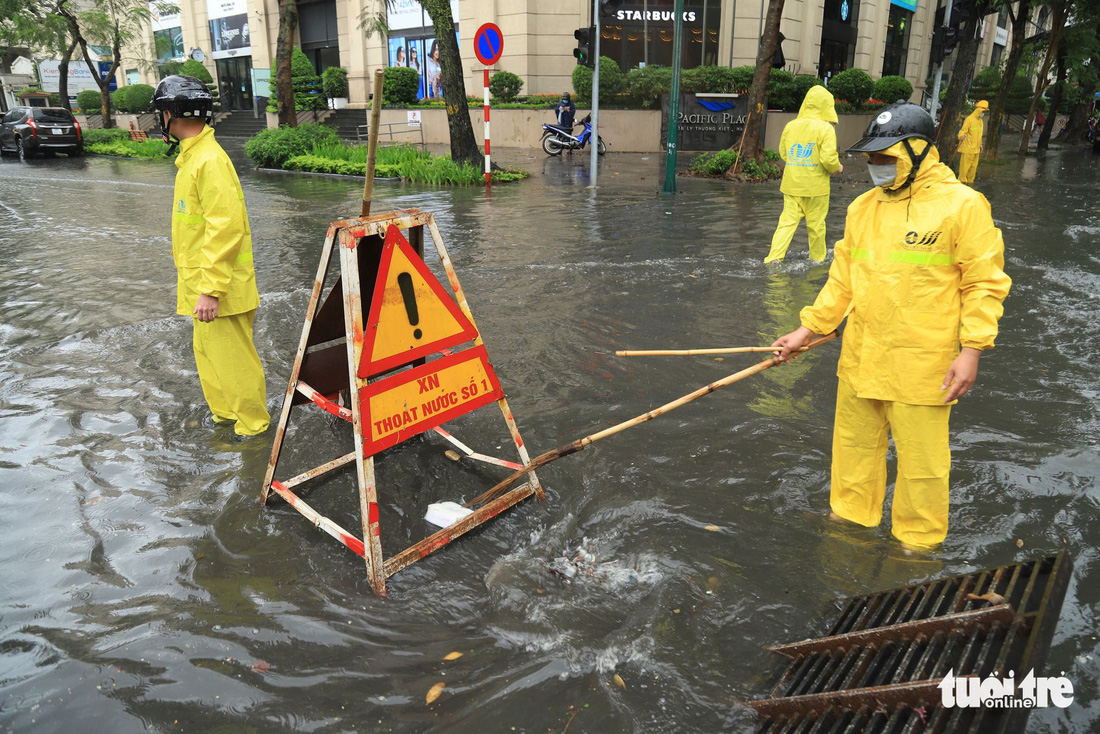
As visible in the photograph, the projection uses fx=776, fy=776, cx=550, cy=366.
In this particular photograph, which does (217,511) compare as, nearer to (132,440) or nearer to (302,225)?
(132,440)

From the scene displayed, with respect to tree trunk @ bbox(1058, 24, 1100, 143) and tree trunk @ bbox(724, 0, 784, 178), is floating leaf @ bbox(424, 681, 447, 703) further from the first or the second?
tree trunk @ bbox(1058, 24, 1100, 143)

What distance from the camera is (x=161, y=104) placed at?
4055mm

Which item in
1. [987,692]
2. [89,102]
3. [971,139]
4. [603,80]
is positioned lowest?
[987,692]

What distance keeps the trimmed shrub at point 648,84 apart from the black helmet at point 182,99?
818 inches

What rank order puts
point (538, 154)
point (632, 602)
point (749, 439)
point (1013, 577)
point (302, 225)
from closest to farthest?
1. point (1013, 577)
2. point (632, 602)
3. point (749, 439)
4. point (302, 225)
5. point (538, 154)

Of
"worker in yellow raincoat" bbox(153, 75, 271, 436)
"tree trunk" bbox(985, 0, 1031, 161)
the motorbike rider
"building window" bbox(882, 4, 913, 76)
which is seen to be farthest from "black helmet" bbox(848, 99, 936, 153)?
"building window" bbox(882, 4, 913, 76)

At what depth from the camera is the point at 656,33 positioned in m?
26.4

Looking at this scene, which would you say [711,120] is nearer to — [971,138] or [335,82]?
[971,138]

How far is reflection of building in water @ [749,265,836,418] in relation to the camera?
4.91m

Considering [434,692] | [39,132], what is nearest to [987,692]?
[434,692]

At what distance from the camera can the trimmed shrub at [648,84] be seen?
23109 mm

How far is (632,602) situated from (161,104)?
135 inches

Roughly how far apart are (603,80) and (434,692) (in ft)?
75.3

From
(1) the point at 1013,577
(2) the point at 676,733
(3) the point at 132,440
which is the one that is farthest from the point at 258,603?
(1) the point at 1013,577
